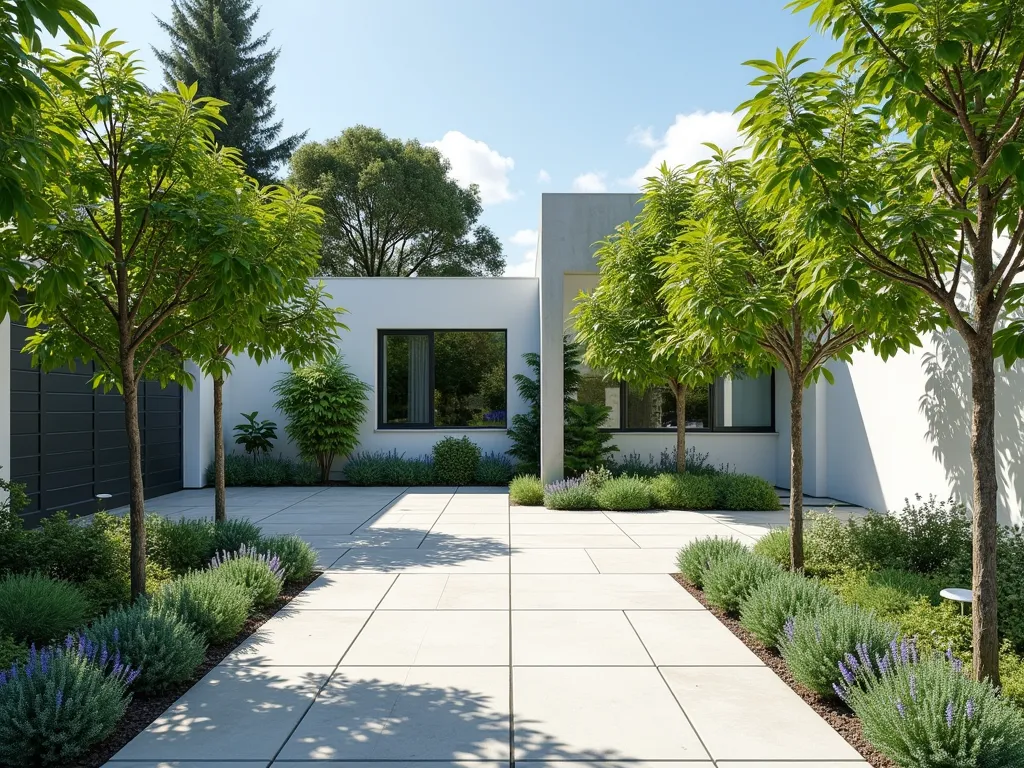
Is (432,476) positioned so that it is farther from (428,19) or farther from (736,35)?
(736,35)

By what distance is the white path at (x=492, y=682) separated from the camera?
2.81 meters

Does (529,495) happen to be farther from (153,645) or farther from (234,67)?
(234,67)

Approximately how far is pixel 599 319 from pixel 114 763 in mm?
8125

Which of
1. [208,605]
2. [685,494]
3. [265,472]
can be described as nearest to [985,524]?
[208,605]

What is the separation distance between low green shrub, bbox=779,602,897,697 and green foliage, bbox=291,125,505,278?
2317 centimetres

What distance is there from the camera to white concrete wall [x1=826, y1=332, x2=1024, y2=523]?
19.3 ft

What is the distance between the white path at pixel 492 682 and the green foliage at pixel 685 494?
3225mm

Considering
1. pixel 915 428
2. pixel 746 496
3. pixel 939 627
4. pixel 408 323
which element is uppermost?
pixel 408 323

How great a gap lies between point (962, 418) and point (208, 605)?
279 inches

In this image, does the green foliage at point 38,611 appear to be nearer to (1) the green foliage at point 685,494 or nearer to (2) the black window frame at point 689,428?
(1) the green foliage at point 685,494

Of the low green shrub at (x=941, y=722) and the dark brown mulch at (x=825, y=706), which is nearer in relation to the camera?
the low green shrub at (x=941, y=722)

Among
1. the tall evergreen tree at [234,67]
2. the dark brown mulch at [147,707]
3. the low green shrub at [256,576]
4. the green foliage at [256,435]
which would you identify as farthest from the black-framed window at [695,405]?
the tall evergreen tree at [234,67]

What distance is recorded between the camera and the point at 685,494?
9609 millimetres

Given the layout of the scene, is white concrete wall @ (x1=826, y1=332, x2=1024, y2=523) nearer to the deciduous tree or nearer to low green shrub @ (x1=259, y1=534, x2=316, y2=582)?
the deciduous tree
